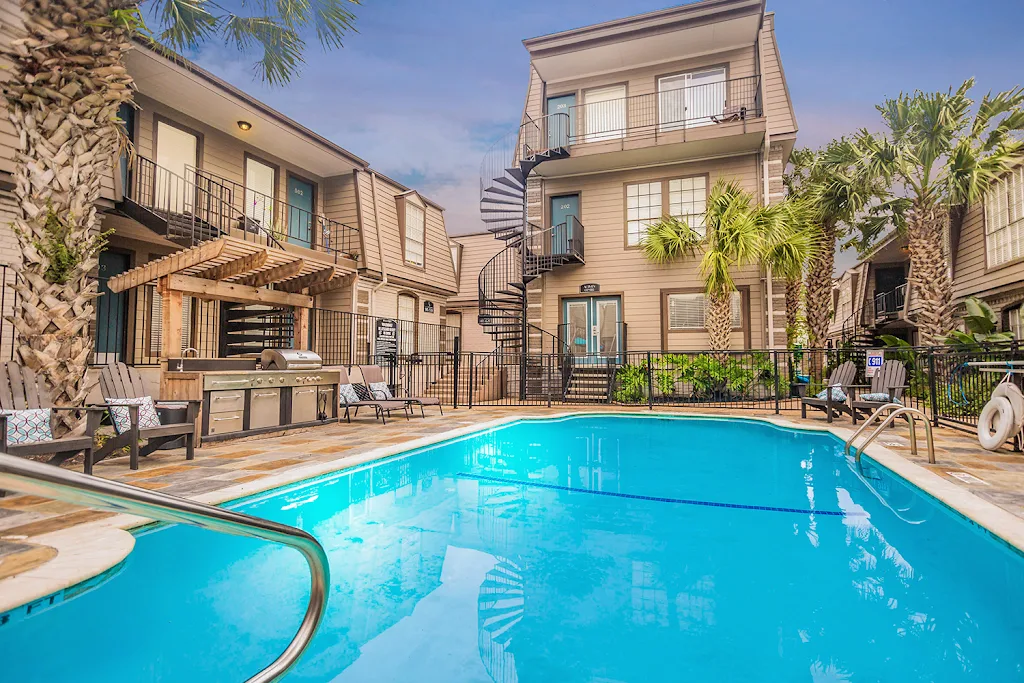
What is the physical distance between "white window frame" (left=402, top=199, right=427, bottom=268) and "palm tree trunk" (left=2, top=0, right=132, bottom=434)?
10.8 meters

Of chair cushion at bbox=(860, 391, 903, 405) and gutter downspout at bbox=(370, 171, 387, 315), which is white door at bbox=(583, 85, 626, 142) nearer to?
gutter downspout at bbox=(370, 171, 387, 315)

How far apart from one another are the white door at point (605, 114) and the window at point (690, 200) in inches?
91.0

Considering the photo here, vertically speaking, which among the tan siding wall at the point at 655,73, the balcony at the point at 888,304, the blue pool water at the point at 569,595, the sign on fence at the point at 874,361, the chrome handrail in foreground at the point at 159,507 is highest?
the tan siding wall at the point at 655,73

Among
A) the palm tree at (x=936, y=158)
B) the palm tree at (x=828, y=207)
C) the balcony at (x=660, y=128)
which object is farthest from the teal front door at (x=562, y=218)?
the palm tree at (x=936, y=158)

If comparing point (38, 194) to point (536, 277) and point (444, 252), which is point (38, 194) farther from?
point (444, 252)

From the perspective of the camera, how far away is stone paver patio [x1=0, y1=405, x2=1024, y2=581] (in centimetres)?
339

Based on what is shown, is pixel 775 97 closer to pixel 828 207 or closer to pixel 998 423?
pixel 828 207

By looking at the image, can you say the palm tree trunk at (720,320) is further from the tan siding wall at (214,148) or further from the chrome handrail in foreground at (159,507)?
the chrome handrail in foreground at (159,507)

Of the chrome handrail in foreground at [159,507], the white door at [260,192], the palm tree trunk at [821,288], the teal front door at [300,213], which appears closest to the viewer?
the chrome handrail in foreground at [159,507]

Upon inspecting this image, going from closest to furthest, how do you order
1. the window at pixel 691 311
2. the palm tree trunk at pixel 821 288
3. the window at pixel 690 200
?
the window at pixel 691 311 → the window at pixel 690 200 → the palm tree trunk at pixel 821 288

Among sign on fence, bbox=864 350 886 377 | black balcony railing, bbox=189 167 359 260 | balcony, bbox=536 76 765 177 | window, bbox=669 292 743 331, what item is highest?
balcony, bbox=536 76 765 177

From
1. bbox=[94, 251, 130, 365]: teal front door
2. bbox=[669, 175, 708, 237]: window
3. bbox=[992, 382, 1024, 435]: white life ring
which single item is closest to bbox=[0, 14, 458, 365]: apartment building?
bbox=[94, 251, 130, 365]: teal front door

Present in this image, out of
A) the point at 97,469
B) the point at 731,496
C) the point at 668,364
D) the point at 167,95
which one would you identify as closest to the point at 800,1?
the point at 668,364

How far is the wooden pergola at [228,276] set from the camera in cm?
733
